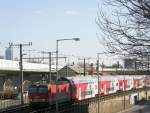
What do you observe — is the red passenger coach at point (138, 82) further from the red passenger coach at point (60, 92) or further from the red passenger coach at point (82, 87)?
the red passenger coach at point (60, 92)

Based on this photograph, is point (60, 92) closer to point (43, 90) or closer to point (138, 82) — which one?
point (43, 90)

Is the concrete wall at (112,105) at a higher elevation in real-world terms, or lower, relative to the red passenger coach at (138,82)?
lower

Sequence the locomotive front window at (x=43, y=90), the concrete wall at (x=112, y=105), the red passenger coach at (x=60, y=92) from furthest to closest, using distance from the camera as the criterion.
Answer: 1. the concrete wall at (x=112, y=105)
2. the red passenger coach at (x=60, y=92)
3. the locomotive front window at (x=43, y=90)

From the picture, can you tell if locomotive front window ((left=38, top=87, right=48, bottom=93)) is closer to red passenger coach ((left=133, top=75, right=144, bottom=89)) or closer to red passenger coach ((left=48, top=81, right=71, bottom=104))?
Result: red passenger coach ((left=48, top=81, right=71, bottom=104))

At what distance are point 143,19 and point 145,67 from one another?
2431 mm

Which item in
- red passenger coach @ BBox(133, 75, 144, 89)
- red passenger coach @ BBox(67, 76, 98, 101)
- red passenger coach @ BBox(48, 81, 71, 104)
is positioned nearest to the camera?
red passenger coach @ BBox(48, 81, 71, 104)

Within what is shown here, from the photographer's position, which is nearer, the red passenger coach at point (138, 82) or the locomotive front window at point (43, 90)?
the locomotive front window at point (43, 90)

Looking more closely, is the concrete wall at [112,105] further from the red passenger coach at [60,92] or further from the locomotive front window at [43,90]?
the locomotive front window at [43,90]

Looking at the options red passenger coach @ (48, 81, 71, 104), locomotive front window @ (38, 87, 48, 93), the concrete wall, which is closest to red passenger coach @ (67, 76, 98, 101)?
red passenger coach @ (48, 81, 71, 104)

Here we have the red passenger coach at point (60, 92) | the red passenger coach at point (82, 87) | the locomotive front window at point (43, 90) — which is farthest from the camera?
the red passenger coach at point (82, 87)

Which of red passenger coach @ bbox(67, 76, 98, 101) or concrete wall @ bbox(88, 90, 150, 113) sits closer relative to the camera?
concrete wall @ bbox(88, 90, 150, 113)

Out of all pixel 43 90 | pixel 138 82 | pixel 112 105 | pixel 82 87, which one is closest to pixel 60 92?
pixel 43 90

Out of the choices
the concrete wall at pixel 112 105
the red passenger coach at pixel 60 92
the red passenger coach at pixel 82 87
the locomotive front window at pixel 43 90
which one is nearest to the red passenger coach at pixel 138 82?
the concrete wall at pixel 112 105

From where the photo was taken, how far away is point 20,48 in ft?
199
